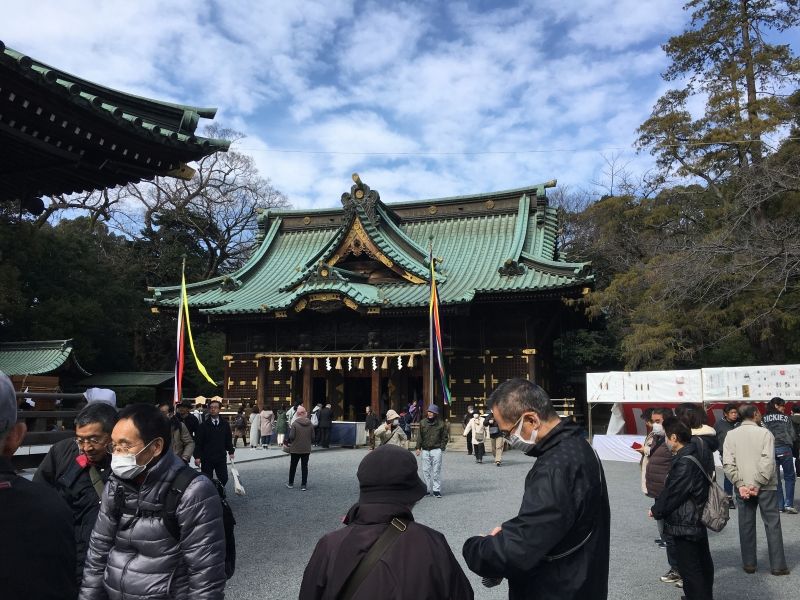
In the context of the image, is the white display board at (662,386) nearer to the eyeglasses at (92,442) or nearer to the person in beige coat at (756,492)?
the person in beige coat at (756,492)

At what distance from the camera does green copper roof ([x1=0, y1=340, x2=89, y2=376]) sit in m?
20.8

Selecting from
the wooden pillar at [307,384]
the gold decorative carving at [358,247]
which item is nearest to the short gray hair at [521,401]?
the wooden pillar at [307,384]

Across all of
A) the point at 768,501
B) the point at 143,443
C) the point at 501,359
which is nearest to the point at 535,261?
the point at 501,359

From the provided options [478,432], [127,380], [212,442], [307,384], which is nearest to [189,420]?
[212,442]

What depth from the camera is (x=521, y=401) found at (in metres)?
2.92

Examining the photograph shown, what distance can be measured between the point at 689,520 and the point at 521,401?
2619 millimetres

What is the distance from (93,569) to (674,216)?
876 inches

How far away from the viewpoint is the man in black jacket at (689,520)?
15.1 feet

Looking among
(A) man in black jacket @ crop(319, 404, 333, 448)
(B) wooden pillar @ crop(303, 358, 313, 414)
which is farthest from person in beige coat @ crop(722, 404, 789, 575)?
(B) wooden pillar @ crop(303, 358, 313, 414)

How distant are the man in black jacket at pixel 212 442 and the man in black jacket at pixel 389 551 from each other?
23.8 feet

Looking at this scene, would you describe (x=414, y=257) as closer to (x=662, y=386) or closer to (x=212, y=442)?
(x=662, y=386)

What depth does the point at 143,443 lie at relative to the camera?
2.98 metres

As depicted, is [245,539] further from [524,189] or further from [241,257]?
[241,257]

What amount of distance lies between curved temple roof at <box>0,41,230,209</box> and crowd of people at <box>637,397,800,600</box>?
6332 mm
